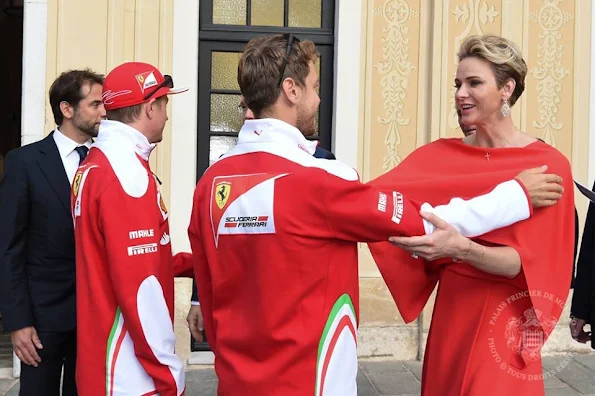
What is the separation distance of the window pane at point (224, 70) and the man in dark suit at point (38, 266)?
320cm

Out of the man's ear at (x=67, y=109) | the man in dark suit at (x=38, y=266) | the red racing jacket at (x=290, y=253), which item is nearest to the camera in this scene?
the red racing jacket at (x=290, y=253)

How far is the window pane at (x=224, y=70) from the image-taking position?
6.32m

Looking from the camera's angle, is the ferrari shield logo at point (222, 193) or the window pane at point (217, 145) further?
the window pane at point (217, 145)

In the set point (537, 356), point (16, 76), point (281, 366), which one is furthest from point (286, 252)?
point (16, 76)

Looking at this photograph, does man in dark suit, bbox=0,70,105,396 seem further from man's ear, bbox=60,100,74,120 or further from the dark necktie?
man's ear, bbox=60,100,74,120

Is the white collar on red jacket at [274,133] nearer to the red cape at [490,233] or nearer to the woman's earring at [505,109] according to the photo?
the red cape at [490,233]

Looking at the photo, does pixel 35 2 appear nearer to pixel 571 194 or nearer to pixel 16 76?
pixel 571 194

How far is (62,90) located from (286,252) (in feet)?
5.90

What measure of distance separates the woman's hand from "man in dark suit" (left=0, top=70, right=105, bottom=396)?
1.63 metres

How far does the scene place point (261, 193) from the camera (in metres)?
2.14

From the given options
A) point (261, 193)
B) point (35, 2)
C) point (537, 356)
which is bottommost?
point (537, 356)

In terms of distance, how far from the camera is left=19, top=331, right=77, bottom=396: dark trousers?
10.4ft

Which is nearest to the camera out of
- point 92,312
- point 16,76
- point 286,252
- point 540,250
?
point 286,252

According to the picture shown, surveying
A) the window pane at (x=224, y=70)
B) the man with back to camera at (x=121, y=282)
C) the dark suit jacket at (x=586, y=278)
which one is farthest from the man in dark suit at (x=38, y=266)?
the window pane at (x=224, y=70)
